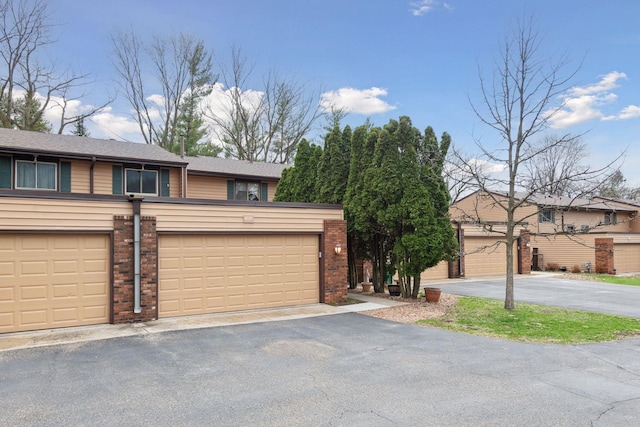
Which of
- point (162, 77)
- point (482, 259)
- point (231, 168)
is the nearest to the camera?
point (231, 168)

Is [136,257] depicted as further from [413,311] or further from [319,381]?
[413,311]

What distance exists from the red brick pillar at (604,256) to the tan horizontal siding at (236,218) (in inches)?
772

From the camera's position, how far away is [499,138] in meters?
11.8

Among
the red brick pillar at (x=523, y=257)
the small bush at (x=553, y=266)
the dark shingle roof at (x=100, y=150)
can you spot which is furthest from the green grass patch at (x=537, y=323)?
the small bush at (x=553, y=266)

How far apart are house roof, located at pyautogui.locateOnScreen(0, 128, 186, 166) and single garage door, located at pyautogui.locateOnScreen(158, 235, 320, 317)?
8.21m

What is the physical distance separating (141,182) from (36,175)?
143 inches

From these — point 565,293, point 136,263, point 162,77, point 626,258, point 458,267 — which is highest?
point 162,77

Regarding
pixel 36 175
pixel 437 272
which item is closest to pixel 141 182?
pixel 36 175

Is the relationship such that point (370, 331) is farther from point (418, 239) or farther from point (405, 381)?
point (418, 239)

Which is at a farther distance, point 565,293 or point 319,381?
point 565,293

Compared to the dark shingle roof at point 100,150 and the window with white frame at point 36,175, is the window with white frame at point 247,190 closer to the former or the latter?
the dark shingle roof at point 100,150

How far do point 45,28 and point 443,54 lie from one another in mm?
22838

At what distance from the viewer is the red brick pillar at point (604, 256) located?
23938 millimetres

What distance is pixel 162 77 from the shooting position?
30.1m
